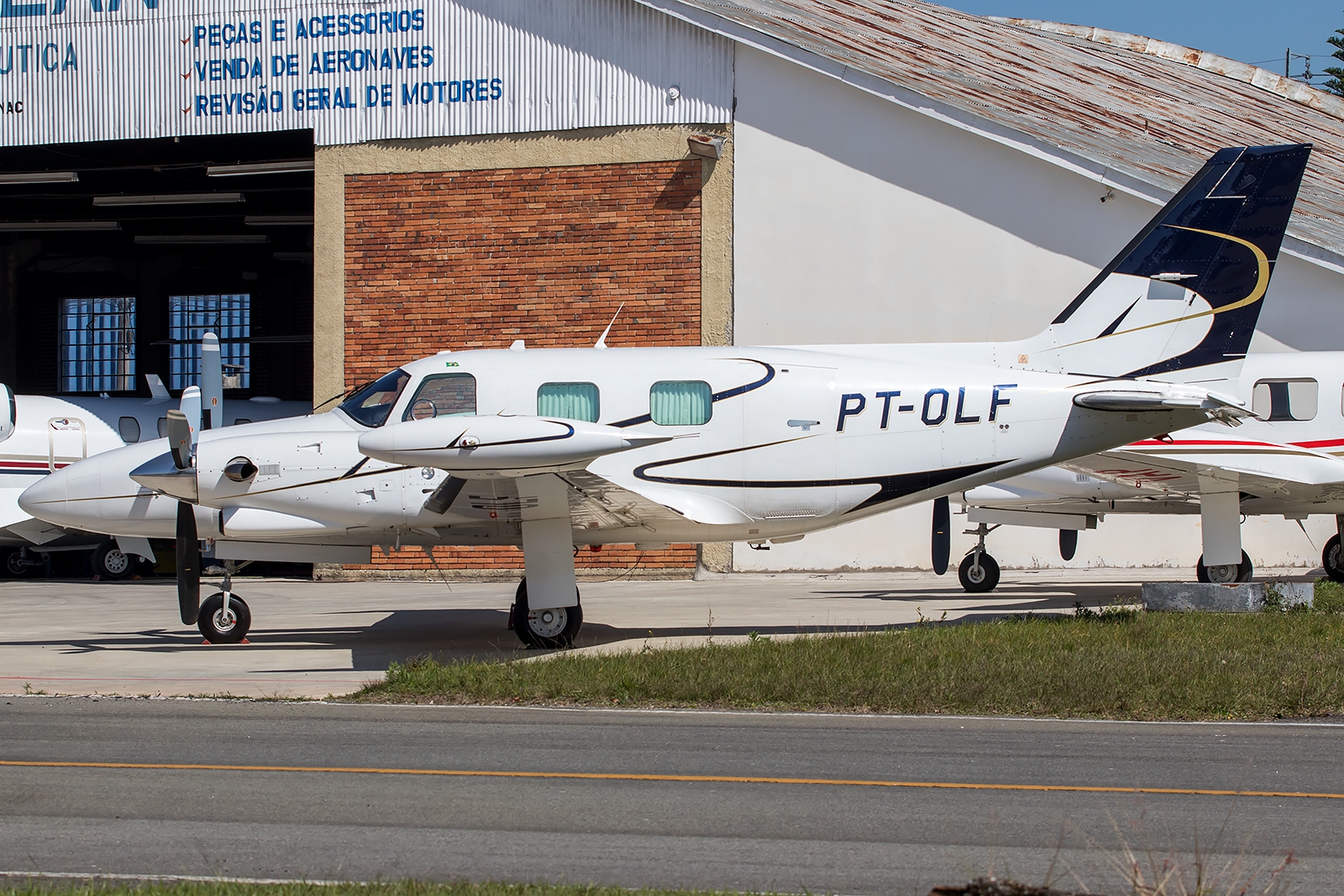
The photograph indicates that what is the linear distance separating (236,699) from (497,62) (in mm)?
16431

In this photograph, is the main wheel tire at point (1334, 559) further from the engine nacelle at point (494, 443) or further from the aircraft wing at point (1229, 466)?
the engine nacelle at point (494, 443)

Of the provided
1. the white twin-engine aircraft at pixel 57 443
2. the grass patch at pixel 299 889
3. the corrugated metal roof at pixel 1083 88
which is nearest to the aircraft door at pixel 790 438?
the grass patch at pixel 299 889

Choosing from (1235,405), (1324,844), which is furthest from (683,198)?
(1324,844)

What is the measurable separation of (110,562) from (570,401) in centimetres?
1828

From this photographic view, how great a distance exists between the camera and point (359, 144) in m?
23.9

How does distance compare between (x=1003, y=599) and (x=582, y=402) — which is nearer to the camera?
(x=582, y=402)

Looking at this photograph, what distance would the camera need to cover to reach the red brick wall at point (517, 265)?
74.8 feet

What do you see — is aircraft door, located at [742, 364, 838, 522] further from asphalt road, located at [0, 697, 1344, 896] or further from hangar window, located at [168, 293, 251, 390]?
hangar window, located at [168, 293, 251, 390]

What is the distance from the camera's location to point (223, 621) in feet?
44.1

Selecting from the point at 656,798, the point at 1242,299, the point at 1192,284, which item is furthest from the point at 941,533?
the point at 656,798

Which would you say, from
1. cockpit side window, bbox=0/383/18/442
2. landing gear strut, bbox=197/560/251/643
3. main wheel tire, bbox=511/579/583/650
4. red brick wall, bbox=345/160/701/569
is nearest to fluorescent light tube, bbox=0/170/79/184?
cockpit side window, bbox=0/383/18/442

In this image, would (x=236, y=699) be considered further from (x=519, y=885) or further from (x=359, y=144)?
(x=359, y=144)

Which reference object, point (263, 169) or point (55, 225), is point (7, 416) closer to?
point (263, 169)

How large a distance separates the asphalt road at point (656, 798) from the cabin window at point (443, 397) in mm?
3895
